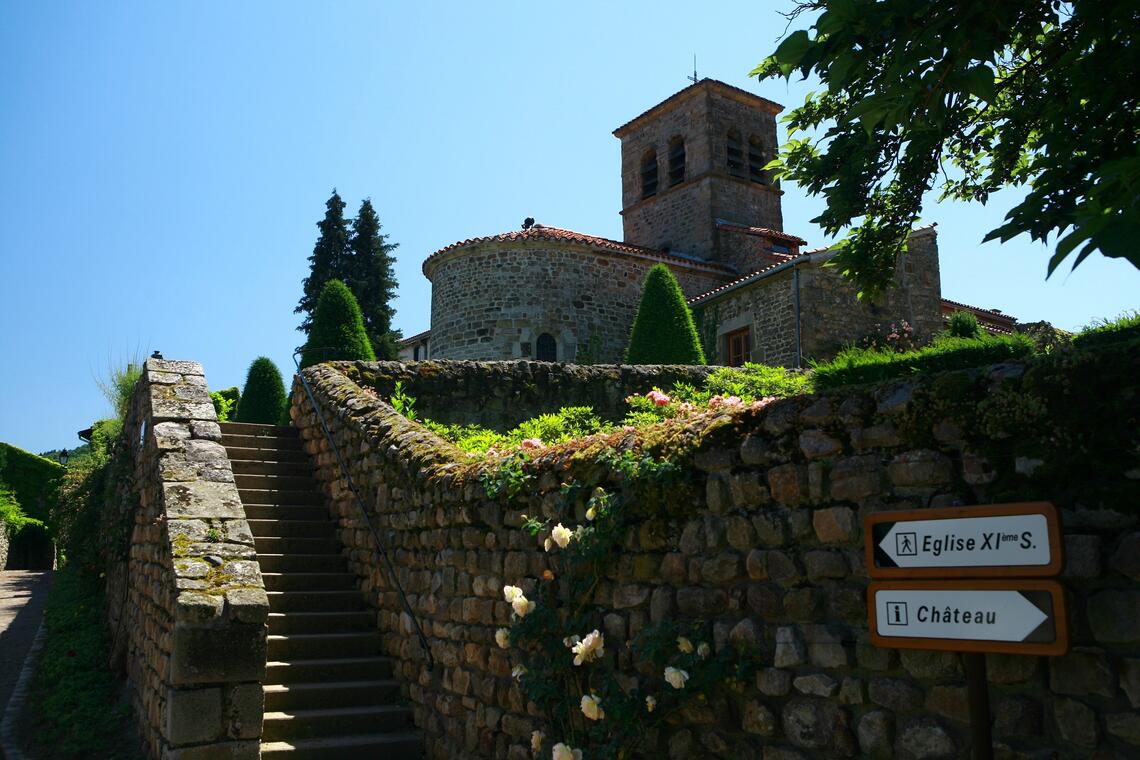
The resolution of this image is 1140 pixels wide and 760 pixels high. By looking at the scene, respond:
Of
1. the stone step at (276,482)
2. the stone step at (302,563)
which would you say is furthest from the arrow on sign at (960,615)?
the stone step at (276,482)

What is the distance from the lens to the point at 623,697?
14.5 ft

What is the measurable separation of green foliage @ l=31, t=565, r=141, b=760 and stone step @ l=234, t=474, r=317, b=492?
208 centimetres

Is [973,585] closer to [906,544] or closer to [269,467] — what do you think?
[906,544]

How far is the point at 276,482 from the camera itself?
9.70 metres

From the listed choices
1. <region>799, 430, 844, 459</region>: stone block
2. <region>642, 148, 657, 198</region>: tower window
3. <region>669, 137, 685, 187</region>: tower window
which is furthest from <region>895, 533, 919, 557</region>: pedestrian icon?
<region>642, 148, 657, 198</region>: tower window

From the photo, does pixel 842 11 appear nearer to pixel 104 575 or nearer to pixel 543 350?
pixel 104 575

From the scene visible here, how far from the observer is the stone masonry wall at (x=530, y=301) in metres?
22.2

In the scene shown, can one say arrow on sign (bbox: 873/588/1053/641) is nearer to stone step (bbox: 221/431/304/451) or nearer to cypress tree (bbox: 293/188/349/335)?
stone step (bbox: 221/431/304/451)

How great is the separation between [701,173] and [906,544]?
26071 millimetres

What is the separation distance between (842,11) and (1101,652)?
224 cm

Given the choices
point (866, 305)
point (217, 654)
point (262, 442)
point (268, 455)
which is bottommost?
point (217, 654)

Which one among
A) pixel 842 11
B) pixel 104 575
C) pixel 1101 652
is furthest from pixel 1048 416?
pixel 104 575

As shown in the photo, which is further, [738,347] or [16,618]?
[738,347]

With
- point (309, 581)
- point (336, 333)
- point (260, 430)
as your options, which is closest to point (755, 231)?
point (336, 333)
